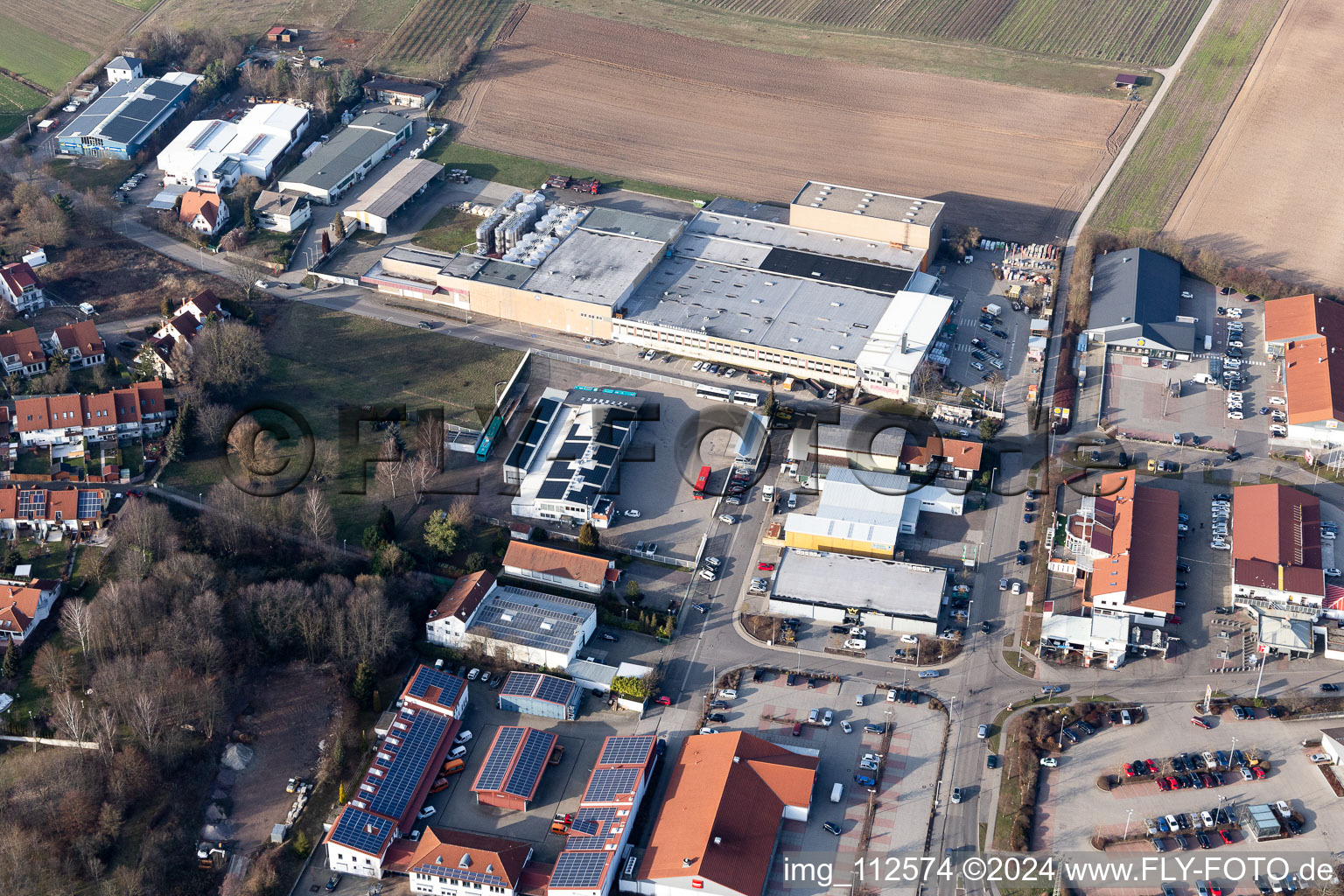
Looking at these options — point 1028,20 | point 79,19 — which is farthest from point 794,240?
point 79,19

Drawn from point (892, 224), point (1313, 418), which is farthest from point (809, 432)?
point (1313, 418)

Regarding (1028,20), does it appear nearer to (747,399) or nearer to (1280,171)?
(1280,171)

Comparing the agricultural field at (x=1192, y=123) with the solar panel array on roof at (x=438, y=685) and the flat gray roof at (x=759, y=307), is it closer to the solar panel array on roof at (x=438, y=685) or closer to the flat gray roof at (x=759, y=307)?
the flat gray roof at (x=759, y=307)

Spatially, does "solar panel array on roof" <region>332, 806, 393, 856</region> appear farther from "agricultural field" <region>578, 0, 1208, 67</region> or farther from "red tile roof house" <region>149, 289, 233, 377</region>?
"agricultural field" <region>578, 0, 1208, 67</region>

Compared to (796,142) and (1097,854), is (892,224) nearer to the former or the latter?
(796,142)

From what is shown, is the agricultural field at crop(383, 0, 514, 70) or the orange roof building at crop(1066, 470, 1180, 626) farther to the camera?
the agricultural field at crop(383, 0, 514, 70)

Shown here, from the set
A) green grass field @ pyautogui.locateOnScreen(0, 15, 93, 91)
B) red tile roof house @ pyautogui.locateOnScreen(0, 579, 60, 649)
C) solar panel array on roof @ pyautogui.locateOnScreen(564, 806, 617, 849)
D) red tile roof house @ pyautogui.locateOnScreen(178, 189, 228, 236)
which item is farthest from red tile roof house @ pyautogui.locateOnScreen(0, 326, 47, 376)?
solar panel array on roof @ pyautogui.locateOnScreen(564, 806, 617, 849)

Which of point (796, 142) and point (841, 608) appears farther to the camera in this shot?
point (796, 142)
